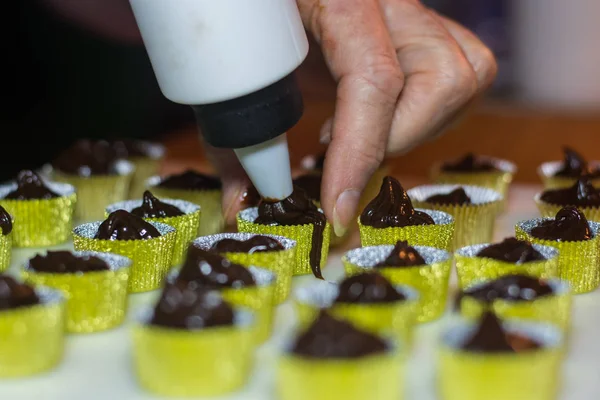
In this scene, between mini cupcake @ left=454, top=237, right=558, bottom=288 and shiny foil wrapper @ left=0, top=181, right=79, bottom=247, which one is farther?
shiny foil wrapper @ left=0, top=181, right=79, bottom=247

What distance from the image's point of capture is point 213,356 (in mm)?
1419

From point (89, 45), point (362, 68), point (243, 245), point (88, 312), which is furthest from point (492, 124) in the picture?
point (88, 312)

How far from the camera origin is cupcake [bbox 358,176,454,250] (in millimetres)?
2094

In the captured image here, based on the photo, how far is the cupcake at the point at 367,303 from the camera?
61.7 inches

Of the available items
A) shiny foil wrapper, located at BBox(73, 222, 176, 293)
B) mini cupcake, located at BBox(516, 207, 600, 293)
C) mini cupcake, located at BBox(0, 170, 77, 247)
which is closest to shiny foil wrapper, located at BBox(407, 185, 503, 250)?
mini cupcake, located at BBox(516, 207, 600, 293)

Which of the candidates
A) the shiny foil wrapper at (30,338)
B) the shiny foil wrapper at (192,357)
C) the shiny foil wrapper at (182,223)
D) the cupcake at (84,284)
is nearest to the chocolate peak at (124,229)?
the shiny foil wrapper at (182,223)

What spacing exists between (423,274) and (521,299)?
0.72ft

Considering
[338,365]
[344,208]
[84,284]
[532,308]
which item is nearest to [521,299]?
[532,308]

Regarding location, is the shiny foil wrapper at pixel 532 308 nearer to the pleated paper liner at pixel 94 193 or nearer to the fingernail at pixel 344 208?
the fingernail at pixel 344 208

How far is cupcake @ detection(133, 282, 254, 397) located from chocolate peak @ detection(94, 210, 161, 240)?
0.54 meters

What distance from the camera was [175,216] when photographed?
2250 mm

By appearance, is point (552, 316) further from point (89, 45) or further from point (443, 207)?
point (89, 45)

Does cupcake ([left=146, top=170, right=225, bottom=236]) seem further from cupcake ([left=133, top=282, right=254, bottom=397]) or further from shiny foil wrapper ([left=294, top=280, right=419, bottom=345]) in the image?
cupcake ([left=133, top=282, right=254, bottom=397])

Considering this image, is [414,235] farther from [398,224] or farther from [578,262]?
[578,262]
